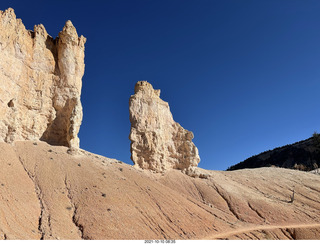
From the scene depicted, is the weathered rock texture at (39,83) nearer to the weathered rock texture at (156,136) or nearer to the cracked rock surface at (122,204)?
the cracked rock surface at (122,204)

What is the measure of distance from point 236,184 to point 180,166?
30.6 ft

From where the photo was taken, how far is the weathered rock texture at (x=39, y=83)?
25812 millimetres

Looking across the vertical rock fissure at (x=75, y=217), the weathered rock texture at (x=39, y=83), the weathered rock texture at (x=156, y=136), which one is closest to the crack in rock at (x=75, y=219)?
the vertical rock fissure at (x=75, y=217)

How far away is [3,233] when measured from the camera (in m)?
13.9

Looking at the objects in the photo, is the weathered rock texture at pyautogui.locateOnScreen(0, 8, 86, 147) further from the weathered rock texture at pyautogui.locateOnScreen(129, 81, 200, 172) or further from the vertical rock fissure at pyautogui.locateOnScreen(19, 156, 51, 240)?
the weathered rock texture at pyautogui.locateOnScreen(129, 81, 200, 172)

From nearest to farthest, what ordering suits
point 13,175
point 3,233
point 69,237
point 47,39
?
point 3,233, point 69,237, point 13,175, point 47,39

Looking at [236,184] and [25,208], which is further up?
[236,184]

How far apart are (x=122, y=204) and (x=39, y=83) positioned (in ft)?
54.1

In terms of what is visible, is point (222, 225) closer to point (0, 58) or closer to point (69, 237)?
point (69, 237)

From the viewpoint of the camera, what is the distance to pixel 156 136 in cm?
3669

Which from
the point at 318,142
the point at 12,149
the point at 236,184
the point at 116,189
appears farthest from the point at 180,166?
the point at 318,142

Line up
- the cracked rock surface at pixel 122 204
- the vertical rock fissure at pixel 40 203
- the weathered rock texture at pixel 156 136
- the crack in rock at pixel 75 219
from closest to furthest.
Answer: the vertical rock fissure at pixel 40 203 < the crack in rock at pixel 75 219 < the cracked rock surface at pixel 122 204 < the weathered rock texture at pixel 156 136

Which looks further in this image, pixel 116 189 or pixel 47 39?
pixel 47 39

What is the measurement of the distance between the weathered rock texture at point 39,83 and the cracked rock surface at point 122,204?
2.06 meters
